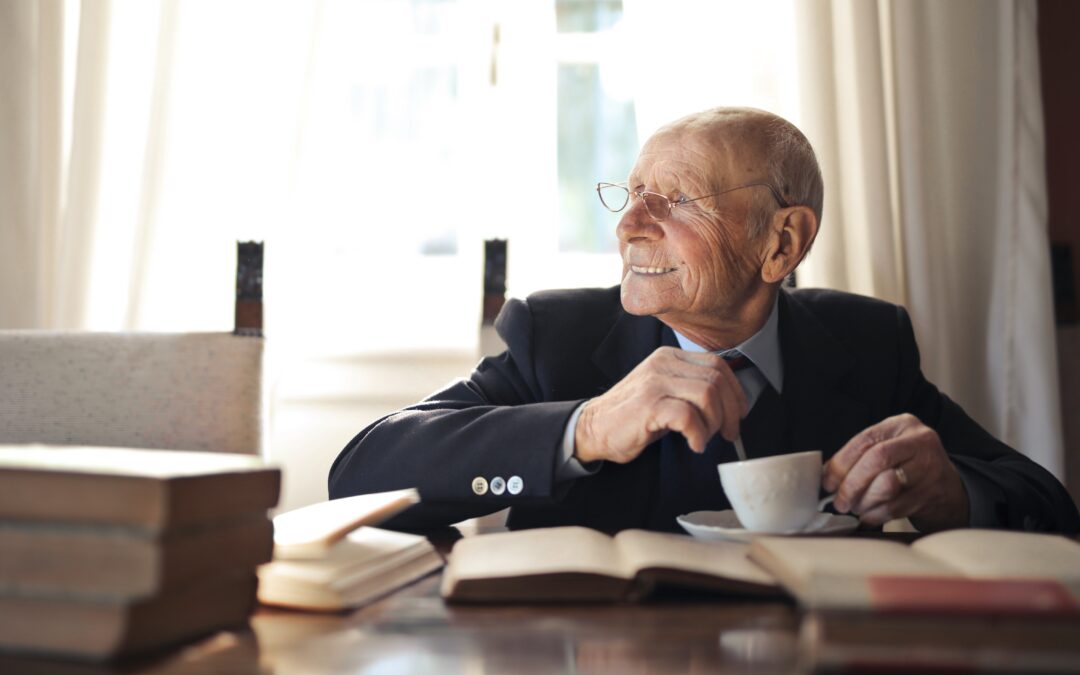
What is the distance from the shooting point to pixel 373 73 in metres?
2.73

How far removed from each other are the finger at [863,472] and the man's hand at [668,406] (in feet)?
0.53

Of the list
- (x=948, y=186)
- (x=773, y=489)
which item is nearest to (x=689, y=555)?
(x=773, y=489)

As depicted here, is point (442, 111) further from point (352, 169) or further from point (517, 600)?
point (517, 600)

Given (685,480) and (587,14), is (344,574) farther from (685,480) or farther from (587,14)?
(587,14)

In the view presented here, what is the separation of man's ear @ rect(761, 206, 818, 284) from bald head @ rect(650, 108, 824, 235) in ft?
0.07

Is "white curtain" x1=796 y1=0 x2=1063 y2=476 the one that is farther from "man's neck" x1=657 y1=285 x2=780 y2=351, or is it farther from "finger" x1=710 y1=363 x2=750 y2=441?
"finger" x1=710 y1=363 x2=750 y2=441

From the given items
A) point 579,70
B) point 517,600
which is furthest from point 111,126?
point 517,600

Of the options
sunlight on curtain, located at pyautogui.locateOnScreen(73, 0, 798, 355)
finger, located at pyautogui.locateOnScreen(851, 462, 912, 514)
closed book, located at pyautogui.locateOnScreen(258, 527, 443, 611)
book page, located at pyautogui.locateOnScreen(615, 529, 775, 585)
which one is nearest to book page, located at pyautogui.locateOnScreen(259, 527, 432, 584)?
closed book, located at pyautogui.locateOnScreen(258, 527, 443, 611)

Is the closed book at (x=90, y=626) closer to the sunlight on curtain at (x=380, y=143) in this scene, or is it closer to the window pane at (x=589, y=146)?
the sunlight on curtain at (x=380, y=143)

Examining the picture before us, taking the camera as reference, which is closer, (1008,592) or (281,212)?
(1008,592)

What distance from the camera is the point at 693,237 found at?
1.72 metres

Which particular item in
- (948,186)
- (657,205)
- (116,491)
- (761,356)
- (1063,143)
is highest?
(1063,143)

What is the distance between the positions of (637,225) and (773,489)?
0.73 m

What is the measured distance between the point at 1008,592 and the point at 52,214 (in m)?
2.66
